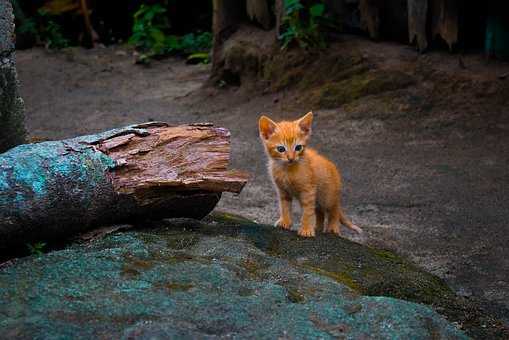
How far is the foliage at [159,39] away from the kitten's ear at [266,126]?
8887 millimetres

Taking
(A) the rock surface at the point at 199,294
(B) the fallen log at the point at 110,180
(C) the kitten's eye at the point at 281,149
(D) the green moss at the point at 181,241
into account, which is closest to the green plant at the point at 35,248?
(B) the fallen log at the point at 110,180

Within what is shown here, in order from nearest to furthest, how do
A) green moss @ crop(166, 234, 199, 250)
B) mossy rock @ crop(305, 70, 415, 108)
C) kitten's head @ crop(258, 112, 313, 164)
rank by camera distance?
green moss @ crop(166, 234, 199, 250) < kitten's head @ crop(258, 112, 313, 164) < mossy rock @ crop(305, 70, 415, 108)

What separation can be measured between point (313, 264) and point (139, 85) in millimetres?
8391

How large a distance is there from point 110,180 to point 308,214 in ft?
4.89

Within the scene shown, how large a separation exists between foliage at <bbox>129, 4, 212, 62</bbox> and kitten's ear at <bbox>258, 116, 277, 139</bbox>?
8887 millimetres

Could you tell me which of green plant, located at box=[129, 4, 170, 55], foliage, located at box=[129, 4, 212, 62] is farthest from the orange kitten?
green plant, located at box=[129, 4, 170, 55]

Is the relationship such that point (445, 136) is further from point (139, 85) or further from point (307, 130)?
point (139, 85)

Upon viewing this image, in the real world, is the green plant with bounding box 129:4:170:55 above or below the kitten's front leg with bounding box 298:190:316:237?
below

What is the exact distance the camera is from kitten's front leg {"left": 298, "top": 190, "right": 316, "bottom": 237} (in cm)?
535

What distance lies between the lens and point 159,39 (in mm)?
14516

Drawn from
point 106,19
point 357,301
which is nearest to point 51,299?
point 357,301

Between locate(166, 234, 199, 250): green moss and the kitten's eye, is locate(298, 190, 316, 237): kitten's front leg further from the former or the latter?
locate(166, 234, 199, 250): green moss

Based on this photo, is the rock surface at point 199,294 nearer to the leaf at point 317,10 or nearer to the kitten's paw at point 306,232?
the kitten's paw at point 306,232

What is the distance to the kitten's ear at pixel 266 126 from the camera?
5355 mm
